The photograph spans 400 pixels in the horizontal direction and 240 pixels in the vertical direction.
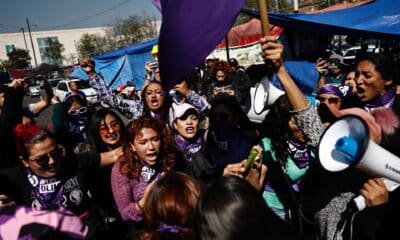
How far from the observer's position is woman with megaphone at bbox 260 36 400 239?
4.73ft

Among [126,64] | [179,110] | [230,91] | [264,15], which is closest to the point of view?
[264,15]

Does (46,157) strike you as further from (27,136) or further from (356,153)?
(356,153)

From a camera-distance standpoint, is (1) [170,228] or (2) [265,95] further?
(2) [265,95]

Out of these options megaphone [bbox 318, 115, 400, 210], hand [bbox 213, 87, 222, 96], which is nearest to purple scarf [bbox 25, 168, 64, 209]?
megaphone [bbox 318, 115, 400, 210]

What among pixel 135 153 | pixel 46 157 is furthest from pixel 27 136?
pixel 135 153

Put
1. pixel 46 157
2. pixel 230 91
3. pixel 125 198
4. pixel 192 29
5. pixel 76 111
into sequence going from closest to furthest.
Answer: pixel 192 29, pixel 46 157, pixel 125 198, pixel 76 111, pixel 230 91

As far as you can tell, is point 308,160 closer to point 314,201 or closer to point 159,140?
point 314,201

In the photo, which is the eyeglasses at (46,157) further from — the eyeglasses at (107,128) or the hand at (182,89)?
the hand at (182,89)

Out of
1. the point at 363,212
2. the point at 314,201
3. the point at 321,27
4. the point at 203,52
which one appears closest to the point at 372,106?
the point at 314,201

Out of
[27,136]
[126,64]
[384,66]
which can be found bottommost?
[27,136]

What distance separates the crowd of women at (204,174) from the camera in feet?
3.84

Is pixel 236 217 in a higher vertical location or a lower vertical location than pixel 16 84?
lower

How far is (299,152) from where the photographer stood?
223cm

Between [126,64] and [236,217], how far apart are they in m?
13.0
